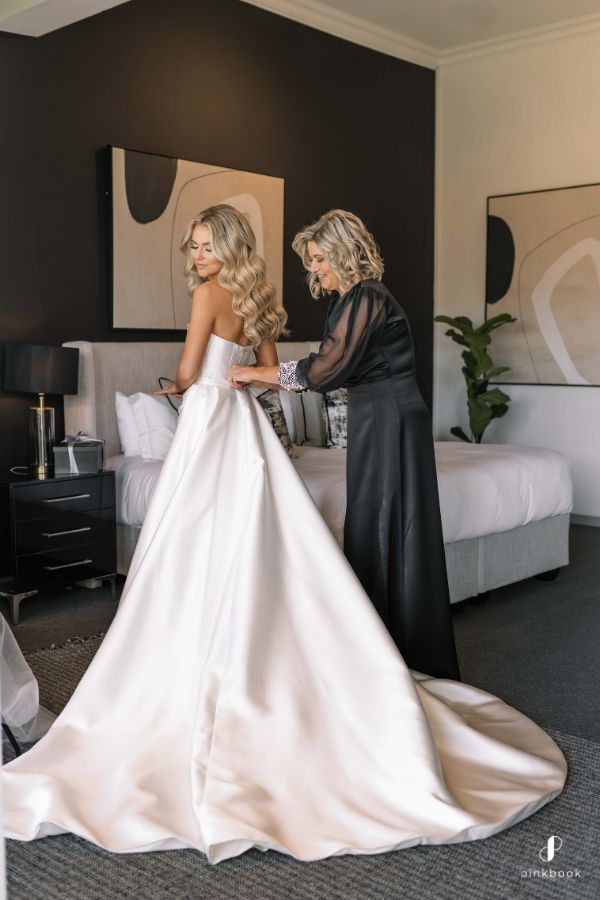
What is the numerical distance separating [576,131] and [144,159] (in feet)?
11.3

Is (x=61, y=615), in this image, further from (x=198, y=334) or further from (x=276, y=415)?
(x=198, y=334)

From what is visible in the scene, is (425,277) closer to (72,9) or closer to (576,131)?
(576,131)

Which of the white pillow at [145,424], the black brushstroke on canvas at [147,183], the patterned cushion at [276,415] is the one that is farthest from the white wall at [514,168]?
the white pillow at [145,424]

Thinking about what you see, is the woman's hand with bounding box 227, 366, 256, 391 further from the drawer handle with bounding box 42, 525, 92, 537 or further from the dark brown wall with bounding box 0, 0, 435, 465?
the dark brown wall with bounding box 0, 0, 435, 465

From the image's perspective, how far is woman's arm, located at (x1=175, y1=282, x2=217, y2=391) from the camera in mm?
3699

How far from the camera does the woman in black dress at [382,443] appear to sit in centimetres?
349

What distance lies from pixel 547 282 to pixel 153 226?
3267 millimetres

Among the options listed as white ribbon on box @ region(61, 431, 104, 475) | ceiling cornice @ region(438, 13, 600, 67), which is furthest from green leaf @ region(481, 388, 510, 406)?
white ribbon on box @ region(61, 431, 104, 475)

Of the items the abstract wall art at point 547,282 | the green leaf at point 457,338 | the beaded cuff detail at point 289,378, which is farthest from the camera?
the green leaf at point 457,338

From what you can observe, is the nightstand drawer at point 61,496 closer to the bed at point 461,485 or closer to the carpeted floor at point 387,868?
the bed at point 461,485

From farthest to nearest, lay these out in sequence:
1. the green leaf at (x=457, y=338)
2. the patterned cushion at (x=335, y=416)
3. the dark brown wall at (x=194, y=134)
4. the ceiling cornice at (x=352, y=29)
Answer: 1. the green leaf at (x=457, y=338)
2. the ceiling cornice at (x=352, y=29)
3. the patterned cushion at (x=335, y=416)
4. the dark brown wall at (x=194, y=134)

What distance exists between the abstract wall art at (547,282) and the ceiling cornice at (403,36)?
1154mm

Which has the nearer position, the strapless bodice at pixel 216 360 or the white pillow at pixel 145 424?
the strapless bodice at pixel 216 360

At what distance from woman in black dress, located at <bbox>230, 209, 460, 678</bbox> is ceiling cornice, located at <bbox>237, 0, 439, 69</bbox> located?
387cm
